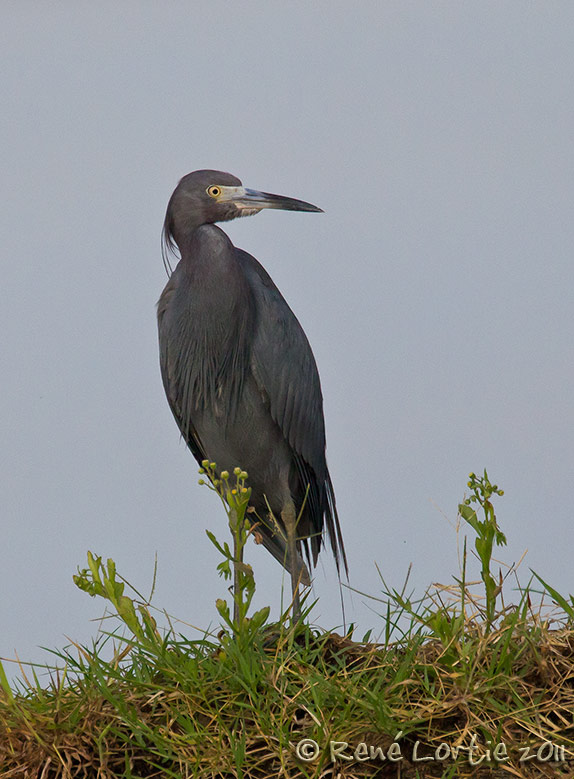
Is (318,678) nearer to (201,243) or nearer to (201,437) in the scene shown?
(201,437)

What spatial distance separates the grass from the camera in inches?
87.4

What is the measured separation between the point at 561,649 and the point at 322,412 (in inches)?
64.8

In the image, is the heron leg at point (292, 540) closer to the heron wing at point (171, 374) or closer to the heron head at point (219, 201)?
the heron wing at point (171, 374)

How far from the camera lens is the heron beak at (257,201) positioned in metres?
3.57

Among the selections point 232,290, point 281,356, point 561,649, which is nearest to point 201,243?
point 232,290

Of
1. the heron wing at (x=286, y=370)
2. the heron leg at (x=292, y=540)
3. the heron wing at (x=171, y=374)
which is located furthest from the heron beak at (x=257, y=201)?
the heron leg at (x=292, y=540)

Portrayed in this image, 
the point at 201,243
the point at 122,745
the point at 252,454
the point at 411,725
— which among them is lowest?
the point at 122,745

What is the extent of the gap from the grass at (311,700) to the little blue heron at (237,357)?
39.8 inches

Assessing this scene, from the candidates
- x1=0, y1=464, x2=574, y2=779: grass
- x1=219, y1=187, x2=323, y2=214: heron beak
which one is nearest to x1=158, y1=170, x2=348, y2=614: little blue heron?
x1=219, y1=187, x2=323, y2=214: heron beak

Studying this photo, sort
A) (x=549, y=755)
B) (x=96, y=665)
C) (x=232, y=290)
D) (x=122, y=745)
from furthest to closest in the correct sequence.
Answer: (x=232, y=290)
(x=96, y=665)
(x=122, y=745)
(x=549, y=755)

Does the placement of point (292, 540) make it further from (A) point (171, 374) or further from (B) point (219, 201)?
(B) point (219, 201)

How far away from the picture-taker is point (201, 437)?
148 inches

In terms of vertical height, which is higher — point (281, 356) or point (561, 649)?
point (281, 356)

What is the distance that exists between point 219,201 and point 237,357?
1.85 feet
